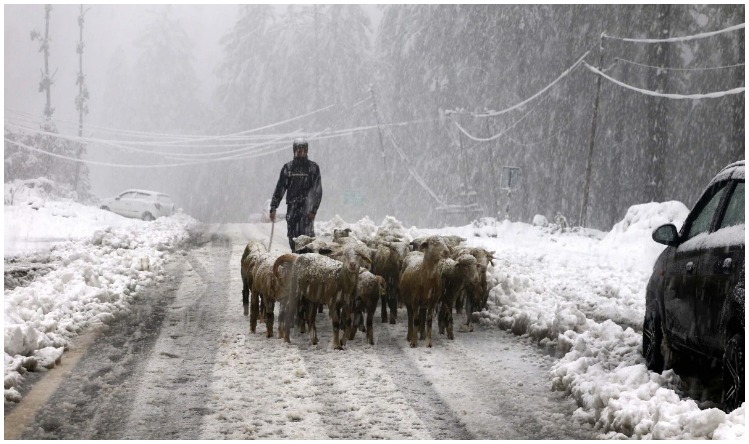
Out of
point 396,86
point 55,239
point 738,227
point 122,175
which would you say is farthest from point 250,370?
point 122,175

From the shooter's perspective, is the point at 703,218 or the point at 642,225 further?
the point at 642,225

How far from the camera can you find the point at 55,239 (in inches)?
867

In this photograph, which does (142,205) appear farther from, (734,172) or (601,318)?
(734,172)

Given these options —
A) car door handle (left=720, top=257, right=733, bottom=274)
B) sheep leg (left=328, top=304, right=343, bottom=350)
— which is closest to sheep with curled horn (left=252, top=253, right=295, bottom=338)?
sheep leg (left=328, top=304, right=343, bottom=350)

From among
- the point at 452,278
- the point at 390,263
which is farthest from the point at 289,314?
the point at 390,263

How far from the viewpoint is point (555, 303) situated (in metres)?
11.1

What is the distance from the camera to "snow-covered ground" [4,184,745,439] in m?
5.82

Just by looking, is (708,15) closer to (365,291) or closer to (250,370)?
(365,291)

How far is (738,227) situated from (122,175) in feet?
289

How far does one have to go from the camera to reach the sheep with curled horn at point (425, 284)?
921 cm

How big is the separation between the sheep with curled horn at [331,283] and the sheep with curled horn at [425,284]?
2.48ft

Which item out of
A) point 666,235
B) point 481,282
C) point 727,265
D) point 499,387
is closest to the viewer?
point 727,265

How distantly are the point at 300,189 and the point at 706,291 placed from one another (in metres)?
8.06

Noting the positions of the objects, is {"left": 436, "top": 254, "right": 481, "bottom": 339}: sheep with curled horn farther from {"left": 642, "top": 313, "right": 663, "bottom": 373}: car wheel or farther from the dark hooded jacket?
the dark hooded jacket
